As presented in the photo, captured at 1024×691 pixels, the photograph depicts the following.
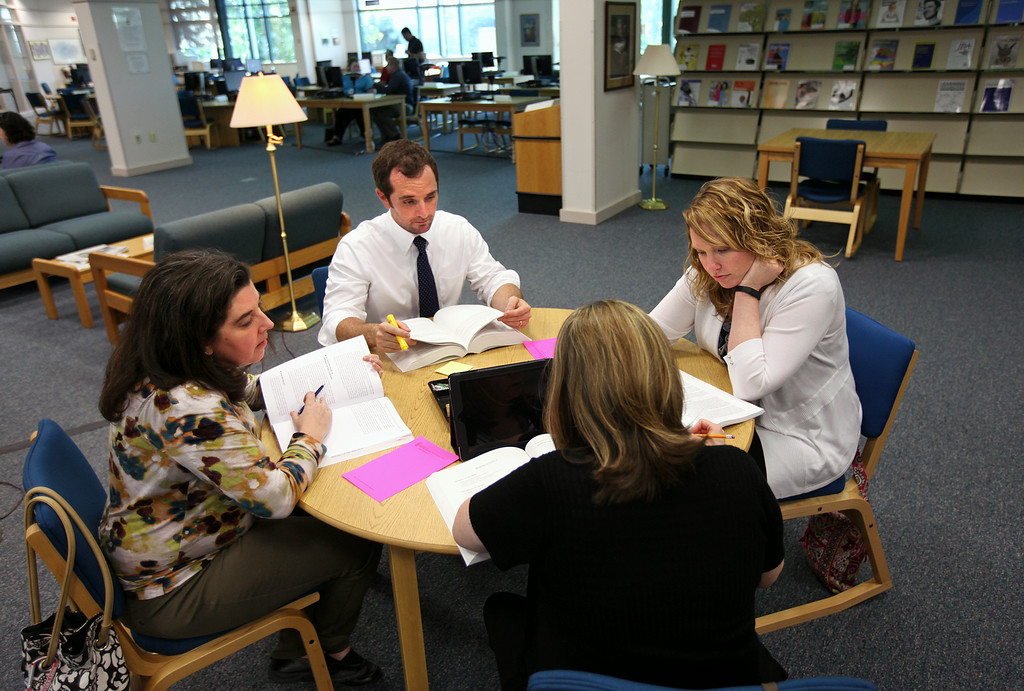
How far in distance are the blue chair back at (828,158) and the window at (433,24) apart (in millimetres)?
10797

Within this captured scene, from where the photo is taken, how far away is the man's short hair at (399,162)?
7.13ft

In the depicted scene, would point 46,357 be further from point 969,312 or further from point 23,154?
point 969,312

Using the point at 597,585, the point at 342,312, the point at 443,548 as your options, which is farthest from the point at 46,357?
the point at 597,585

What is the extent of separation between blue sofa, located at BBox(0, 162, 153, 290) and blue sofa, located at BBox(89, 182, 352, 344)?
40.2 inches

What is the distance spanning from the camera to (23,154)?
549 cm

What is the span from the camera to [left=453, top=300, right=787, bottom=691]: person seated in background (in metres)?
0.98

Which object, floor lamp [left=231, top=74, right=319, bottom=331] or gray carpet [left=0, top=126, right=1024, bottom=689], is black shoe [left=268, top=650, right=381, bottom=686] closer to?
gray carpet [left=0, top=126, right=1024, bottom=689]

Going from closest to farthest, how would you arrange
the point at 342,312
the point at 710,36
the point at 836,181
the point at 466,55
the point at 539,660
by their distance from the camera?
the point at 539,660, the point at 342,312, the point at 836,181, the point at 710,36, the point at 466,55

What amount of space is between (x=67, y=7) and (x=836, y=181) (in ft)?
55.8

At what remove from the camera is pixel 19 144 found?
17.9 feet

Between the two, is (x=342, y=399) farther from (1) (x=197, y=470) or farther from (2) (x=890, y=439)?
(2) (x=890, y=439)

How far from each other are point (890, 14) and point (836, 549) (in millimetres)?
5788

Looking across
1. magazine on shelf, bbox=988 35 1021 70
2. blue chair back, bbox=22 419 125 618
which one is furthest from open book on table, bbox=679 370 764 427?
magazine on shelf, bbox=988 35 1021 70

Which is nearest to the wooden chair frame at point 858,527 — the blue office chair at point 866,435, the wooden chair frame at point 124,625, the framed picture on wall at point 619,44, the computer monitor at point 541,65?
the blue office chair at point 866,435
